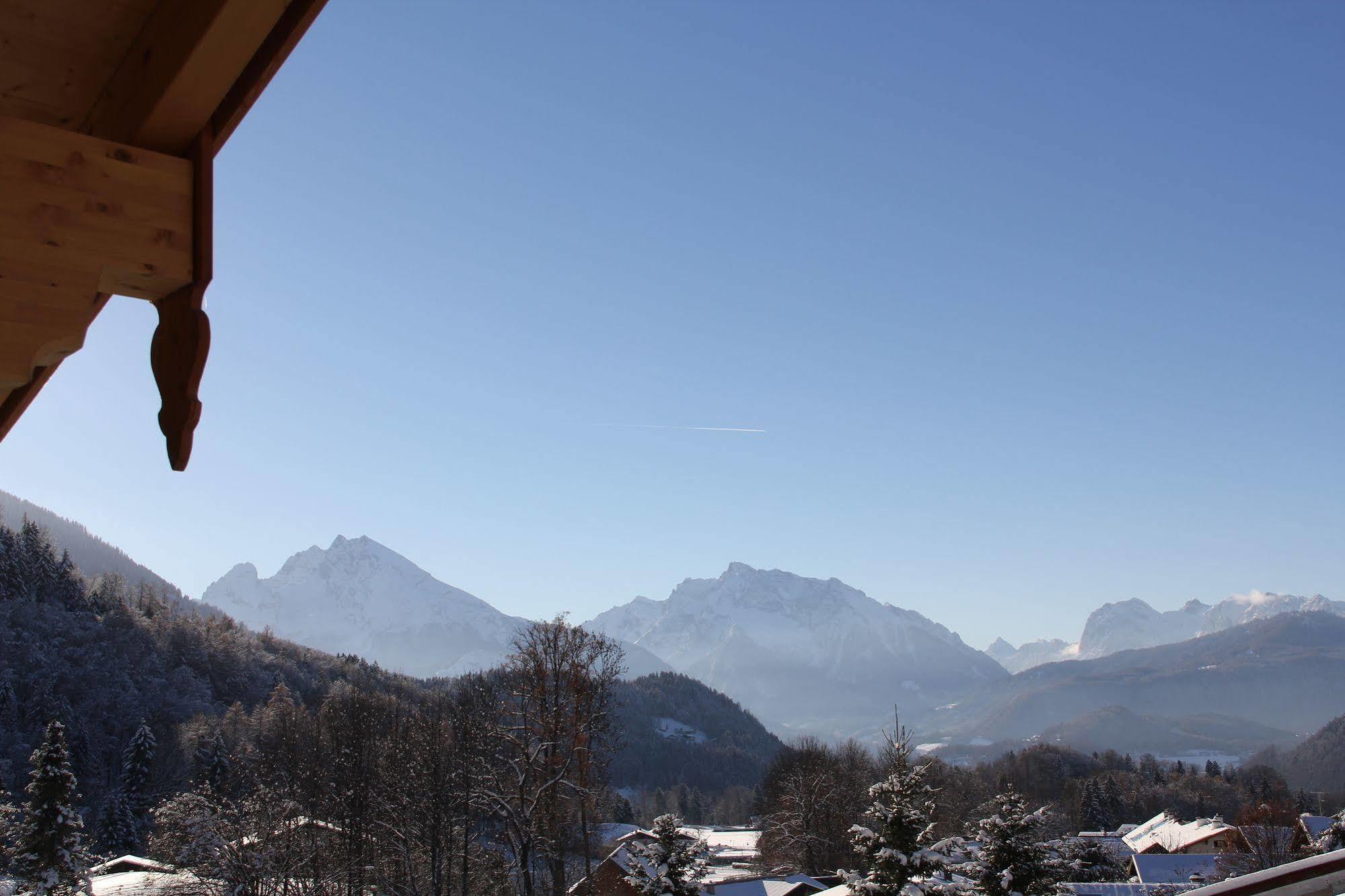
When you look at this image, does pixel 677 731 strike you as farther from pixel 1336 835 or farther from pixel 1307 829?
pixel 1336 835

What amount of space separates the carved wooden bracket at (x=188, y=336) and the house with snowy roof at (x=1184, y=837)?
61.8 m

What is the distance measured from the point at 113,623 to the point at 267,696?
1514 centimetres

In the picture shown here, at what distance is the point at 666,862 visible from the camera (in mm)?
19906

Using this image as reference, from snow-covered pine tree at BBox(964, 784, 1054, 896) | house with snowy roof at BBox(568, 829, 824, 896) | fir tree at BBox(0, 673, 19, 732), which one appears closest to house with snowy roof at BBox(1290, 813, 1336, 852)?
house with snowy roof at BBox(568, 829, 824, 896)

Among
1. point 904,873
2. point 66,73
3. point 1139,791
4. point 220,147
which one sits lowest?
point 1139,791

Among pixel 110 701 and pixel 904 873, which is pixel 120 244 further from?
pixel 110 701

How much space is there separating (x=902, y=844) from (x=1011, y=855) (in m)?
2.43

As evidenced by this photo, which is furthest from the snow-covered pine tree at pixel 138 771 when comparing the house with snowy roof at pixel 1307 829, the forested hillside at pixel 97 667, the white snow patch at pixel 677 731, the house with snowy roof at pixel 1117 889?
the white snow patch at pixel 677 731

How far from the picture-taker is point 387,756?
37.7 metres

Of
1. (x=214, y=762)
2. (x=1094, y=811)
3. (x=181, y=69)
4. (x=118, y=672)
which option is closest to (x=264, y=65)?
(x=181, y=69)

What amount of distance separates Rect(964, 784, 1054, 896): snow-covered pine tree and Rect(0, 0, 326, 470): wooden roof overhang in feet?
57.9

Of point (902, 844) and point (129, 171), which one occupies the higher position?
point (129, 171)

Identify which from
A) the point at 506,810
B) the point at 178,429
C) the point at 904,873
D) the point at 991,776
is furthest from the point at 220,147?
the point at 991,776

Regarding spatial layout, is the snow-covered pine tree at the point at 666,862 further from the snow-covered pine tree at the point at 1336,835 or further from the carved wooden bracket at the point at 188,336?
the snow-covered pine tree at the point at 1336,835
